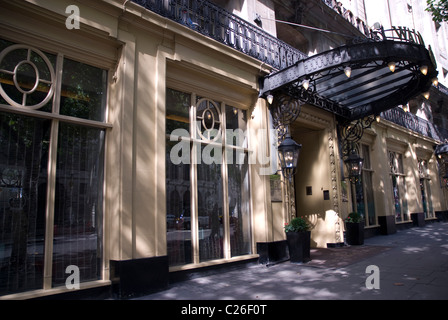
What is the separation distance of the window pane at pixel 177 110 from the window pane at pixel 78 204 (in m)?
1.62

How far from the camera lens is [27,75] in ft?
16.6

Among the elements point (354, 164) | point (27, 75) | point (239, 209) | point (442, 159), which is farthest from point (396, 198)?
point (27, 75)

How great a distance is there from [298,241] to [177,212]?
314cm

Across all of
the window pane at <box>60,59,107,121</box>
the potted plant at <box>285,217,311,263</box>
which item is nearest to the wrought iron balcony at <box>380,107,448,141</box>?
the potted plant at <box>285,217,311,263</box>

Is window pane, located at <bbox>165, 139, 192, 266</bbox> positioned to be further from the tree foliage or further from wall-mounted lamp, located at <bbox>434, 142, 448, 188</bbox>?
wall-mounted lamp, located at <bbox>434, 142, 448, 188</bbox>

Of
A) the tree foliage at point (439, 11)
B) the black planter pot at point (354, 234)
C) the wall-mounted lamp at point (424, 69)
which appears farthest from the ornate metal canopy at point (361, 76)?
the black planter pot at point (354, 234)

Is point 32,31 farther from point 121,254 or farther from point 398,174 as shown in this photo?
point 398,174

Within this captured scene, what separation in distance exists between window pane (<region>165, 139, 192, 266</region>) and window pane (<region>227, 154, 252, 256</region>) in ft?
4.25

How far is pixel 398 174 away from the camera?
15.8 meters

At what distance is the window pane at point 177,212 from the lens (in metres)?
6.39

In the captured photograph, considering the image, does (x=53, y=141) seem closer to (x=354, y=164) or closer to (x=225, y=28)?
(x=225, y=28)

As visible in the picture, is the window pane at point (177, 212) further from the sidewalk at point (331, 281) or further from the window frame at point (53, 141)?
the window frame at point (53, 141)

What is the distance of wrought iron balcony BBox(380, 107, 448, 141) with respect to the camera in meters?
15.4
